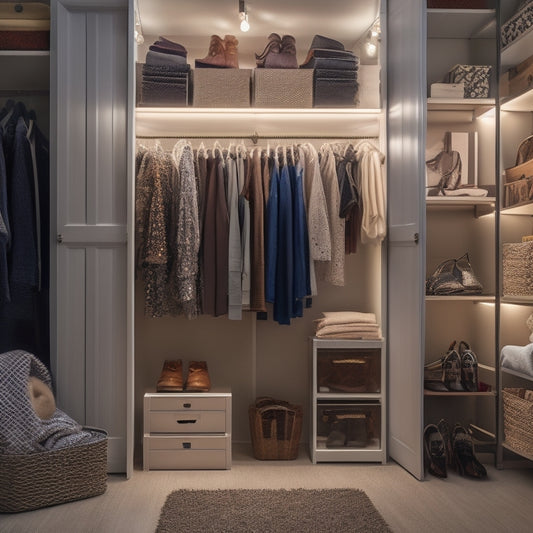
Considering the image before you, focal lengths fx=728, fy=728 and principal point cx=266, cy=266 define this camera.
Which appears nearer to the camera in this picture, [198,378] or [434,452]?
[434,452]

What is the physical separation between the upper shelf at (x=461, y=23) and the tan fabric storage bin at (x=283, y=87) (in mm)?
735

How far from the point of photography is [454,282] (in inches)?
150

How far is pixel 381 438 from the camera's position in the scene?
3.93 metres

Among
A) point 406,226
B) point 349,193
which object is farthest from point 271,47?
point 406,226

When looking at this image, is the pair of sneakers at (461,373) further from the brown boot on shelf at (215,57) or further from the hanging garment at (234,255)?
the brown boot on shelf at (215,57)

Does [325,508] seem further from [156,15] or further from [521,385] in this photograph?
[156,15]

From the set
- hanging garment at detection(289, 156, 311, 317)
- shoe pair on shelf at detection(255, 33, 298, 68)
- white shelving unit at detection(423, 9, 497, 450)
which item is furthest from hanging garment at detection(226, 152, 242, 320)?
white shelving unit at detection(423, 9, 497, 450)

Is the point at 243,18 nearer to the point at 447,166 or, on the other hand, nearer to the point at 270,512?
the point at 447,166

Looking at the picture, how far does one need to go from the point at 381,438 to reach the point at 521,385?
0.79m

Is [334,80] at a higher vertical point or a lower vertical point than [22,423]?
higher

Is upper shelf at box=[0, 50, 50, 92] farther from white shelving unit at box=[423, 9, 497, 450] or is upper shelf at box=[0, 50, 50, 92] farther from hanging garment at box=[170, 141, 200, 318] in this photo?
white shelving unit at box=[423, 9, 497, 450]

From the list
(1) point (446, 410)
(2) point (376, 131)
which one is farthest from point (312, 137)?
(1) point (446, 410)

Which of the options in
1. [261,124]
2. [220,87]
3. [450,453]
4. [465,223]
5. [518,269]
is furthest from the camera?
[261,124]

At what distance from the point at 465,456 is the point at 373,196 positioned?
4.72 feet
